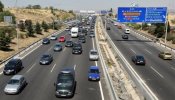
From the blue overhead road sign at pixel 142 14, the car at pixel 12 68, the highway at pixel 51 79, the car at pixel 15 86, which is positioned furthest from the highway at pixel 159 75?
the blue overhead road sign at pixel 142 14

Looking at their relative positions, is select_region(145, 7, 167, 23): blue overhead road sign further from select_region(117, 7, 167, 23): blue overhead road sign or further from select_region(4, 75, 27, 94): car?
select_region(4, 75, 27, 94): car

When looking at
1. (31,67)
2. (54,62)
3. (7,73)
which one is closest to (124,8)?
(54,62)

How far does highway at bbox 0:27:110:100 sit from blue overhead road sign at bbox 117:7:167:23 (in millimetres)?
21313

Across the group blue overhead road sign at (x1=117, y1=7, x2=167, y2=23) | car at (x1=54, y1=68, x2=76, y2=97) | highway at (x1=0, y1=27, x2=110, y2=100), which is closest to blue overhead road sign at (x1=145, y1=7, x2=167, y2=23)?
blue overhead road sign at (x1=117, y1=7, x2=167, y2=23)

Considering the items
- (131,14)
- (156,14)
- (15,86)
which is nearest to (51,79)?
(15,86)

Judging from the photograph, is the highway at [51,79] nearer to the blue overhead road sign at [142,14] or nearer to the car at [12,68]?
the car at [12,68]

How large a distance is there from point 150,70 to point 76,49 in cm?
1882

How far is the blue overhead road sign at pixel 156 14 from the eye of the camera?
72.9m

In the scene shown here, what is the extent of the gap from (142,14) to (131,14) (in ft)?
8.83

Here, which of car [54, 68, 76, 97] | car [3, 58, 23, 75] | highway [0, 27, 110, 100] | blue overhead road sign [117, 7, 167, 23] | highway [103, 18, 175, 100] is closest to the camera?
car [54, 68, 76, 97]

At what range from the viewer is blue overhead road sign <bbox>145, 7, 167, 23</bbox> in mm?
72875

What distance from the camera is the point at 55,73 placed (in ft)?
135

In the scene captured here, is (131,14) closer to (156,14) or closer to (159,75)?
(156,14)

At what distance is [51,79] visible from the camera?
37.6 metres
